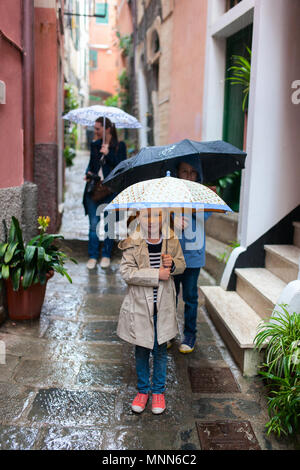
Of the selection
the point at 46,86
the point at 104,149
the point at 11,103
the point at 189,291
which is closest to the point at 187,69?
the point at 46,86

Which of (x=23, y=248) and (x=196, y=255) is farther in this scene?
(x=23, y=248)

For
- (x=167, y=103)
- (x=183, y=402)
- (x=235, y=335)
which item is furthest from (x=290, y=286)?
(x=167, y=103)

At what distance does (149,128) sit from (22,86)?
804 cm

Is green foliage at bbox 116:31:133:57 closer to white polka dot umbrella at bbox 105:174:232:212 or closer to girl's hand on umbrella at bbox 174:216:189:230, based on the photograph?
Result: girl's hand on umbrella at bbox 174:216:189:230

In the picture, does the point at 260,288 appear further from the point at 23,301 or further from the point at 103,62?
the point at 103,62

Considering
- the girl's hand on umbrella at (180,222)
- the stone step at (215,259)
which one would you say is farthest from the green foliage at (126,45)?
the girl's hand on umbrella at (180,222)

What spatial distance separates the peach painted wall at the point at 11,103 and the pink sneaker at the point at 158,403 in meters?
2.37

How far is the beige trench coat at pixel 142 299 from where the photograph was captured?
8.98ft

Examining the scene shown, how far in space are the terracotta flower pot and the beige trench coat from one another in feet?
5.26

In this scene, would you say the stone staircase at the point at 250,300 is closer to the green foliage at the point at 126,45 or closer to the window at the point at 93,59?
the green foliage at the point at 126,45

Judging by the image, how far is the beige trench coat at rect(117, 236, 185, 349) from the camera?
274cm

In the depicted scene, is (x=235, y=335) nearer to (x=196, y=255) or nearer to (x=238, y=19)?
(x=196, y=255)

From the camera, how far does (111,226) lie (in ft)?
19.1

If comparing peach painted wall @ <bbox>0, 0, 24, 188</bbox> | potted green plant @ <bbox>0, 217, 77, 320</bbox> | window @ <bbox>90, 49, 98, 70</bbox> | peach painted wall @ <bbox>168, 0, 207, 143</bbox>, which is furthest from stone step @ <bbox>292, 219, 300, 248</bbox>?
window @ <bbox>90, 49, 98, 70</bbox>
